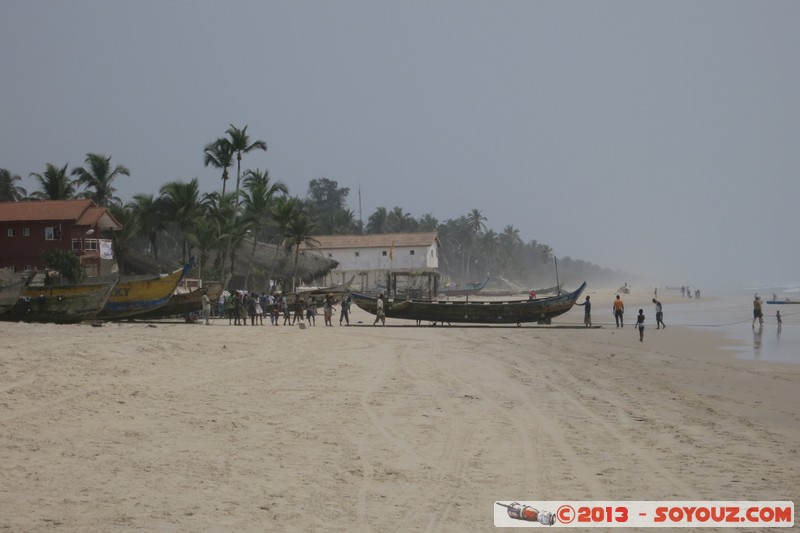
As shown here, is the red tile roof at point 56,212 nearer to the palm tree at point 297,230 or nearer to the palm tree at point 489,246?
the palm tree at point 297,230

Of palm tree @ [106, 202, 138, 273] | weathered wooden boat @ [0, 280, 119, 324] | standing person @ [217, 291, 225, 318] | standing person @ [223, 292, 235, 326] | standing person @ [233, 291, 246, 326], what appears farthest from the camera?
palm tree @ [106, 202, 138, 273]

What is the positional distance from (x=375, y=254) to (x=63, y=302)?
39.6 metres

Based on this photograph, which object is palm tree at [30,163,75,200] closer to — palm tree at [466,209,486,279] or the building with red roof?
the building with red roof

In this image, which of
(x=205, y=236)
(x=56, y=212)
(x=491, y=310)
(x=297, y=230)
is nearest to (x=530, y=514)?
(x=491, y=310)

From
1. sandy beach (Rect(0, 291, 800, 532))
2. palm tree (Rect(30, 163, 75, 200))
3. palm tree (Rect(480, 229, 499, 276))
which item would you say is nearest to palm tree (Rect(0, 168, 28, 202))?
palm tree (Rect(30, 163, 75, 200))

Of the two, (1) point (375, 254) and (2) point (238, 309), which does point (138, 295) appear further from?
(1) point (375, 254)

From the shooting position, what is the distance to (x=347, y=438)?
8.31m

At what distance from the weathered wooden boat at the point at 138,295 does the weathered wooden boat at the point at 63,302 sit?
2366 mm

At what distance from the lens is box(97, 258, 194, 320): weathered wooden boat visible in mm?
26766

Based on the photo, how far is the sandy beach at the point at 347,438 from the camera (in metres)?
5.87

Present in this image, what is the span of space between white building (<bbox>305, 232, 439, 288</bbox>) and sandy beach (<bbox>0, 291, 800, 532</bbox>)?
4570 centimetres

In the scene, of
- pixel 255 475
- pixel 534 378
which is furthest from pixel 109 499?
pixel 534 378

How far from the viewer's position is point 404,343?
70.4ft

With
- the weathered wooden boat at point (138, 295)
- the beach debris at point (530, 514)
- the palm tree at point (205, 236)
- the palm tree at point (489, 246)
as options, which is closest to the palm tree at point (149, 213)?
the palm tree at point (205, 236)
